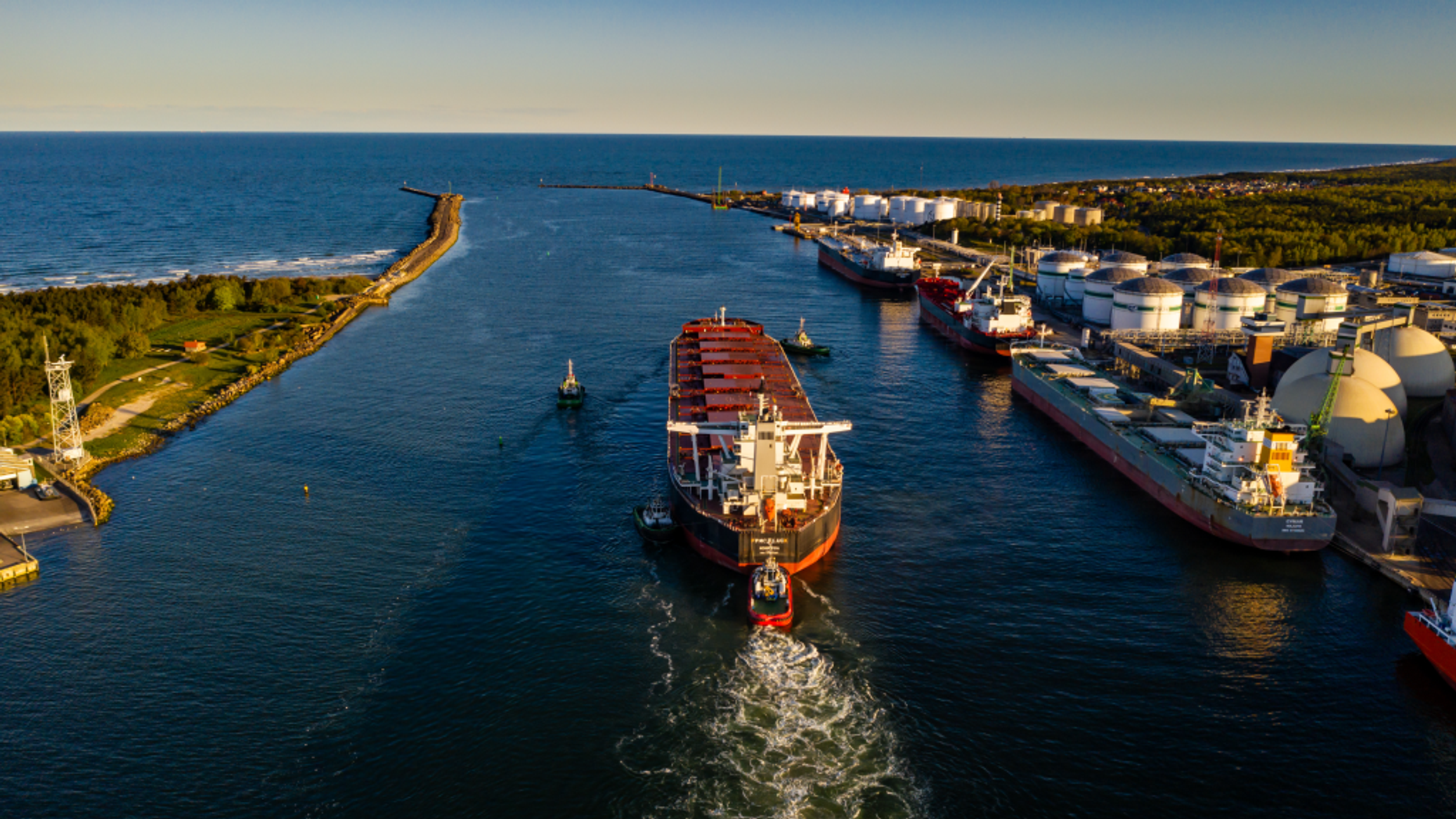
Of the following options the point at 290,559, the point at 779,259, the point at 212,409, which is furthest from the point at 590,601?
the point at 779,259

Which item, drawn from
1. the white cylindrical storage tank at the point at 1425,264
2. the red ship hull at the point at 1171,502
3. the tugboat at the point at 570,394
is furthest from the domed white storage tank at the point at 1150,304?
the tugboat at the point at 570,394

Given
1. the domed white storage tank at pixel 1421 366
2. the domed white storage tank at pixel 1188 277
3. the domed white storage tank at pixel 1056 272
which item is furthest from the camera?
the domed white storage tank at pixel 1056 272

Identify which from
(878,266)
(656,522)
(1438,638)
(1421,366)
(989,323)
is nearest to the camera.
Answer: (1438,638)

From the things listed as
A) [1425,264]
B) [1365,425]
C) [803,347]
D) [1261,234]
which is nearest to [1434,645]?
[1365,425]

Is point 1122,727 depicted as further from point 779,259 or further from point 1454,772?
point 779,259

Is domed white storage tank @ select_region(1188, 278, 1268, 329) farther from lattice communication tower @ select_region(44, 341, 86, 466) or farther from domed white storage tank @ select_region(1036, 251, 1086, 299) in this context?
lattice communication tower @ select_region(44, 341, 86, 466)

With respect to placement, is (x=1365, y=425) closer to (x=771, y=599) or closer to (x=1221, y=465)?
(x=1221, y=465)

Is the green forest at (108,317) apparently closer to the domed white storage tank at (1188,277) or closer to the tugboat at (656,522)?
the tugboat at (656,522)
